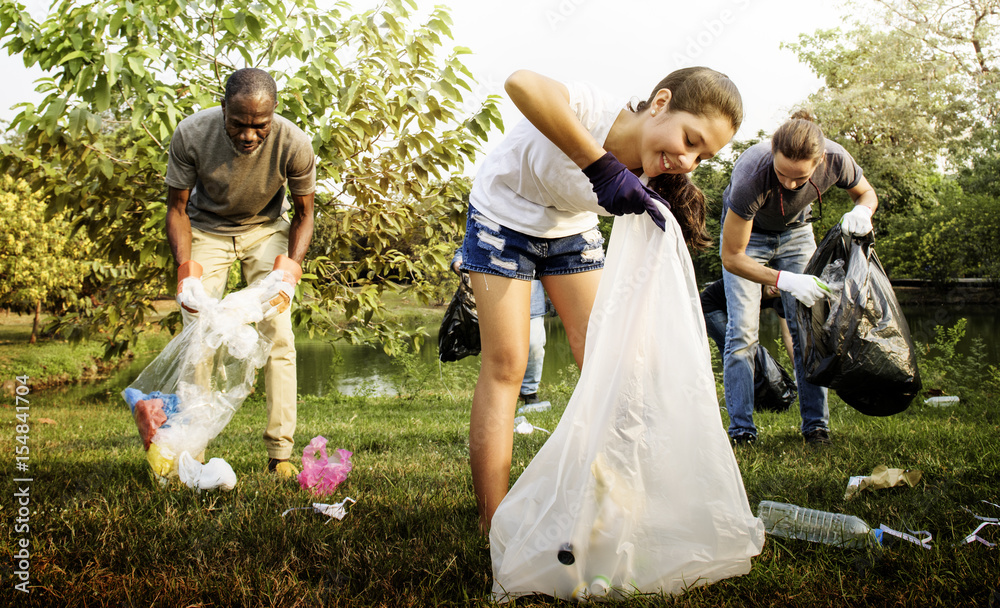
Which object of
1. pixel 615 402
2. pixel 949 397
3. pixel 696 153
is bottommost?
pixel 949 397

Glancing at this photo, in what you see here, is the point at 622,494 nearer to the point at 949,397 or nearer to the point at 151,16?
the point at 151,16

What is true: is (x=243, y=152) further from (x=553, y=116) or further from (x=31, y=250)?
(x=31, y=250)

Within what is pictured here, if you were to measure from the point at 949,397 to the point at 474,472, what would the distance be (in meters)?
4.77

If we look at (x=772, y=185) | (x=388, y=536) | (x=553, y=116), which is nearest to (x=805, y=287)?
(x=772, y=185)

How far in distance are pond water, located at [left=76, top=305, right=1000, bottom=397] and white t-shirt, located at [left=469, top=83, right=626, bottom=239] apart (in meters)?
6.48

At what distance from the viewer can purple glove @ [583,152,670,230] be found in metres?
1.55

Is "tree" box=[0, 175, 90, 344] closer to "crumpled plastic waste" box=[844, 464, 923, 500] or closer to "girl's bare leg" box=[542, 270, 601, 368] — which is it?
"girl's bare leg" box=[542, 270, 601, 368]

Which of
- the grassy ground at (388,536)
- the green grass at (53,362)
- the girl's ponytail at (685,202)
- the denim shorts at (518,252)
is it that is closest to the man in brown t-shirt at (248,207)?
the grassy ground at (388,536)

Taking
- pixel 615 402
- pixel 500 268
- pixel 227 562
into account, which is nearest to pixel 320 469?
pixel 227 562

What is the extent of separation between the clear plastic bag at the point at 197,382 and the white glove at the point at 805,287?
86.6 inches

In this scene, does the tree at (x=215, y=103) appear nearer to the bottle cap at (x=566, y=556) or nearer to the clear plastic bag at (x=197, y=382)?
the clear plastic bag at (x=197, y=382)

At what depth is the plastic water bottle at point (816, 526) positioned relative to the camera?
5.42 ft

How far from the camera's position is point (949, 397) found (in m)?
4.96

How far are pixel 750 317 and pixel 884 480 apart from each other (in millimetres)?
1301
